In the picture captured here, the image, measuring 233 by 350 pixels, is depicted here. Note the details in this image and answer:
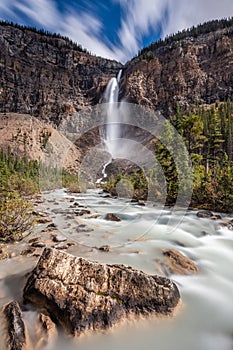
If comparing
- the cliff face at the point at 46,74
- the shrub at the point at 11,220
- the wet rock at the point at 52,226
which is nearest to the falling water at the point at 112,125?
the cliff face at the point at 46,74

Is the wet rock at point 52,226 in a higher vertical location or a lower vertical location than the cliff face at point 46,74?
lower

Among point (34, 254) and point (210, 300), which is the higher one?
point (34, 254)

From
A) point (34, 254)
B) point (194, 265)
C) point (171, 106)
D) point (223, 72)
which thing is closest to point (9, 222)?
point (34, 254)

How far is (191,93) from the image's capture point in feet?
280

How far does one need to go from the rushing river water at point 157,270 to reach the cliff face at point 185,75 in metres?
82.1

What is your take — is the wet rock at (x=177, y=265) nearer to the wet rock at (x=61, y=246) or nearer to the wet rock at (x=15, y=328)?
the wet rock at (x=61, y=246)

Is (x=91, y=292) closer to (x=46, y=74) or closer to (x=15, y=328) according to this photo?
(x=15, y=328)

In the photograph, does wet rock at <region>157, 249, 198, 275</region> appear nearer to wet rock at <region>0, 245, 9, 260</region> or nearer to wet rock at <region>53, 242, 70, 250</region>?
wet rock at <region>53, 242, 70, 250</region>

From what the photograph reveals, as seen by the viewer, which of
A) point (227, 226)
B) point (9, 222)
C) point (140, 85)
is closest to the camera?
point (9, 222)

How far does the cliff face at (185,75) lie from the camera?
275 ft

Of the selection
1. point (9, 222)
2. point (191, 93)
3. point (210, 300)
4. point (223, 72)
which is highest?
point (223, 72)

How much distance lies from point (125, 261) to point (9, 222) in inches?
167

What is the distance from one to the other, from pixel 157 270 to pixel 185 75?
96.3 metres

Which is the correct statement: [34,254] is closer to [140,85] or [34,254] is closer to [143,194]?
[143,194]
